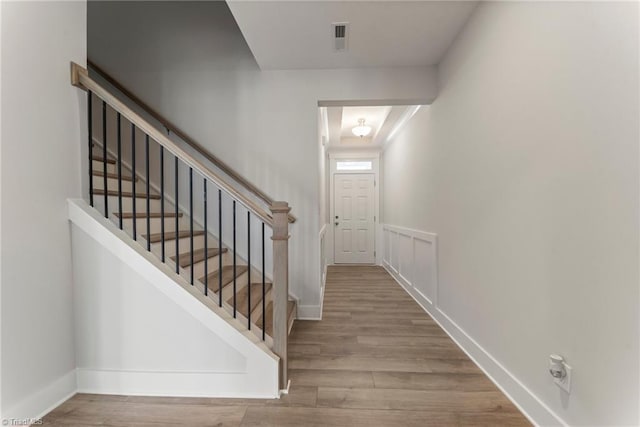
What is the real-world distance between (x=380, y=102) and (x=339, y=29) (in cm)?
85

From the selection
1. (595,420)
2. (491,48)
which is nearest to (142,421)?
(595,420)

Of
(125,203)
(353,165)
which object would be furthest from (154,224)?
(353,165)

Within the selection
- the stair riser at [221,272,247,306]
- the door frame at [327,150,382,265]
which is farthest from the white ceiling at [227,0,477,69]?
the door frame at [327,150,382,265]

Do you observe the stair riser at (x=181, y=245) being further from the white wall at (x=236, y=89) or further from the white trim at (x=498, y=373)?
the white trim at (x=498, y=373)

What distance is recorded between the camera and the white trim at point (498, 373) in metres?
1.39

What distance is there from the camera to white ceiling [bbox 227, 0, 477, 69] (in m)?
1.93

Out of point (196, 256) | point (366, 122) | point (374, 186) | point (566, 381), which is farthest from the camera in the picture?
point (374, 186)

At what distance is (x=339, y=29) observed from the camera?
7.09ft

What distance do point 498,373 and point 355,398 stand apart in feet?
2.89

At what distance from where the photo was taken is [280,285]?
66.8 inches

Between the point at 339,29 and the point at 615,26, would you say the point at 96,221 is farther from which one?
the point at 615,26

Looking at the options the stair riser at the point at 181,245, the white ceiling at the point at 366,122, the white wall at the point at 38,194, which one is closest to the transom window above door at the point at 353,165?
the white ceiling at the point at 366,122

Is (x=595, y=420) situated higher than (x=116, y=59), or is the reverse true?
(x=116, y=59)

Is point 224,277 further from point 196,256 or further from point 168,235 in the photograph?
point 168,235
